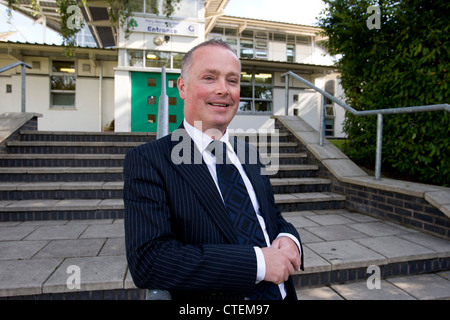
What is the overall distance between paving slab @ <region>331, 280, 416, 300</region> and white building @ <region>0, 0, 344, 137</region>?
7407 mm

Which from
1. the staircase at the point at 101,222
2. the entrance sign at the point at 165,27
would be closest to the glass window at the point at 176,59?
the entrance sign at the point at 165,27

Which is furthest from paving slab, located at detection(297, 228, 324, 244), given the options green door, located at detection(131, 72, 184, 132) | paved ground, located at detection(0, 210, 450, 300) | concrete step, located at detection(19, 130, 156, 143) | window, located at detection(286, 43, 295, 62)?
window, located at detection(286, 43, 295, 62)

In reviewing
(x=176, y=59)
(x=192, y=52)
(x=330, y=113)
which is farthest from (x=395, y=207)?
(x=330, y=113)

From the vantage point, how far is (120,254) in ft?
8.14

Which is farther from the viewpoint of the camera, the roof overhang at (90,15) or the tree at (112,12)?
the roof overhang at (90,15)

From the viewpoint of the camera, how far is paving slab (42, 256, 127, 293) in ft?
6.40

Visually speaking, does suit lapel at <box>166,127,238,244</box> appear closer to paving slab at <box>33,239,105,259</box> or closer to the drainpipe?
paving slab at <box>33,239,105,259</box>

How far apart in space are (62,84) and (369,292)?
36.8 feet

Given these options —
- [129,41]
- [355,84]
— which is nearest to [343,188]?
[355,84]

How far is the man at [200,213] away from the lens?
0.96m

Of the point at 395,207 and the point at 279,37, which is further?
the point at 279,37

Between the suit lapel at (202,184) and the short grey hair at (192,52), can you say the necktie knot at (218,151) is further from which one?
the short grey hair at (192,52)

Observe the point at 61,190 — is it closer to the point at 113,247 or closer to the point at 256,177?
the point at 113,247

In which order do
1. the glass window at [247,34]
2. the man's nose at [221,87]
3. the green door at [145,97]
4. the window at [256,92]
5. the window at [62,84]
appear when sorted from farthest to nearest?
the glass window at [247,34] → the window at [256,92] → the window at [62,84] → the green door at [145,97] → the man's nose at [221,87]
